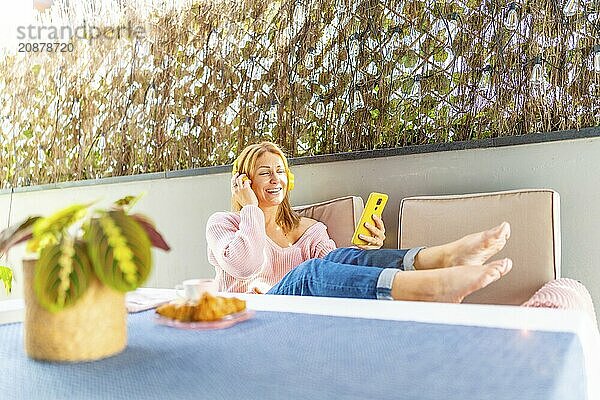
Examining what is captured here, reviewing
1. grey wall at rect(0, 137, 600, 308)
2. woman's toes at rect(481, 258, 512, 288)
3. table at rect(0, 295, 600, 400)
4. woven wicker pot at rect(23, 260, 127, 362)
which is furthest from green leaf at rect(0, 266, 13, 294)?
woman's toes at rect(481, 258, 512, 288)

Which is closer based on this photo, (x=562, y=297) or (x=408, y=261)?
(x=408, y=261)

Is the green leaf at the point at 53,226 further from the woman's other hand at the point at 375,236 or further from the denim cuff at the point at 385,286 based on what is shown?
the woman's other hand at the point at 375,236

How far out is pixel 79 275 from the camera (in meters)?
0.77

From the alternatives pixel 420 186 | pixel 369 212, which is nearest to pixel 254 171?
pixel 369 212

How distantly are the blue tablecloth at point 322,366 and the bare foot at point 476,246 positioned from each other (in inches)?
19.1

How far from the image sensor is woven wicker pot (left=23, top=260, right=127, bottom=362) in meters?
0.79

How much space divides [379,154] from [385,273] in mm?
1329

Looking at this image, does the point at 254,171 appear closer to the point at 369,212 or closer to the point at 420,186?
the point at 369,212

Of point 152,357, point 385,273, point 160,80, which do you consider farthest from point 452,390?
point 160,80

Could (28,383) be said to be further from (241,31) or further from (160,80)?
(160,80)

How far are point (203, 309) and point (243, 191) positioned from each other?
139 cm

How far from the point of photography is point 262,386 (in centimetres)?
67

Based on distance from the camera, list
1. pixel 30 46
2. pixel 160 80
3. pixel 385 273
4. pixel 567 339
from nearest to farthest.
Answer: pixel 567 339, pixel 385 273, pixel 160 80, pixel 30 46

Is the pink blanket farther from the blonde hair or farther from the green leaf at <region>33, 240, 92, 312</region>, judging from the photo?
the green leaf at <region>33, 240, 92, 312</region>
